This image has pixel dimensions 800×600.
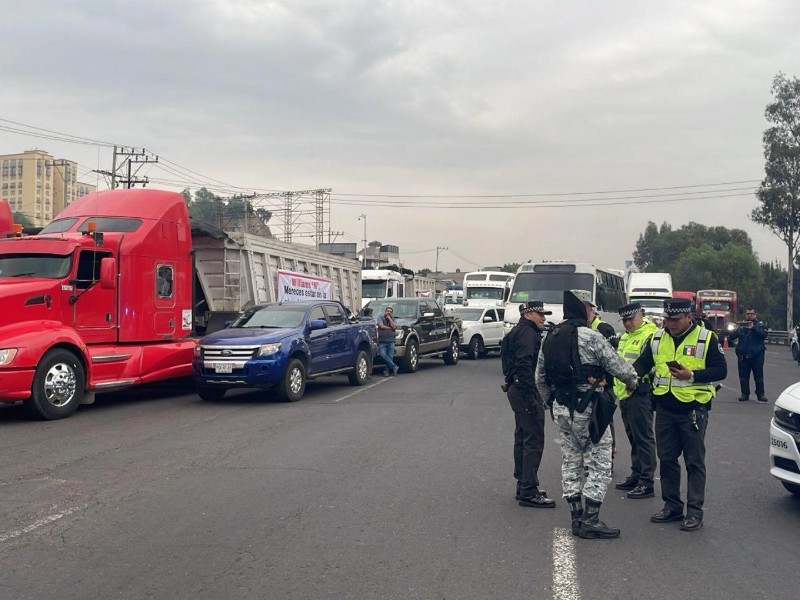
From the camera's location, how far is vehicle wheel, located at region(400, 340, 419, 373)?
781 inches

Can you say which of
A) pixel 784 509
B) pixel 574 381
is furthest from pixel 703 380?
pixel 784 509

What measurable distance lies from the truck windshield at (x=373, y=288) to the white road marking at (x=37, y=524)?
22.2 m

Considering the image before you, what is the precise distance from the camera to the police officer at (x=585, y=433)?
5832mm

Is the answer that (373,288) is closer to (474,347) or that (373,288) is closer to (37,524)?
(474,347)

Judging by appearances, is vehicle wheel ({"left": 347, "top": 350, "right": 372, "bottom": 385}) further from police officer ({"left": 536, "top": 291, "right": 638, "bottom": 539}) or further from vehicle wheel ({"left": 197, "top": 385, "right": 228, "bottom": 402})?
police officer ({"left": 536, "top": 291, "right": 638, "bottom": 539})

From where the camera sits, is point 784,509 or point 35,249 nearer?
point 784,509

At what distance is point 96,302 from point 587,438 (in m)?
9.53

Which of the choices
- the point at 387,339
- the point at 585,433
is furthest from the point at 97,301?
the point at 585,433

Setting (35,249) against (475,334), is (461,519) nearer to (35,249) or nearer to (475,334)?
(35,249)

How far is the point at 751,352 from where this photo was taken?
14.7 metres

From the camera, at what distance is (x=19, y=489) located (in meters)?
7.29

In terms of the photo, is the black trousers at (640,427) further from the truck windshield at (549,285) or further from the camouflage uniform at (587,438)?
the truck windshield at (549,285)

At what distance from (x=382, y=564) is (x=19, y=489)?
4018 mm

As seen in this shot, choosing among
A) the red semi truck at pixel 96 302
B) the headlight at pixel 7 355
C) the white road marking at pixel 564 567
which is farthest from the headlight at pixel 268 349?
the white road marking at pixel 564 567
